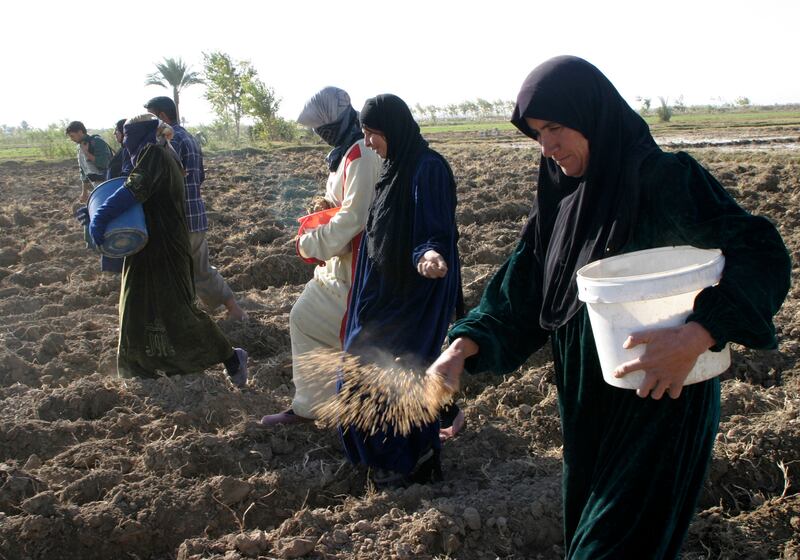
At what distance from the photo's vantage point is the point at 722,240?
1638 millimetres

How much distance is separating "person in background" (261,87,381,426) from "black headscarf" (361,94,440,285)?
0.23 meters

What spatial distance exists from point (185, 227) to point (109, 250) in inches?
17.0

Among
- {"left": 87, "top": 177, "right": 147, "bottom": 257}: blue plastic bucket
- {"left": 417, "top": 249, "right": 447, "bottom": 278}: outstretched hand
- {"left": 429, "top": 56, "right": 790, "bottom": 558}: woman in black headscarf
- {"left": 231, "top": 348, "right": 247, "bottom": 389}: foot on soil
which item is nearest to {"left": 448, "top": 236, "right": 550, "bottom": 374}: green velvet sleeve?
{"left": 429, "top": 56, "right": 790, "bottom": 558}: woman in black headscarf

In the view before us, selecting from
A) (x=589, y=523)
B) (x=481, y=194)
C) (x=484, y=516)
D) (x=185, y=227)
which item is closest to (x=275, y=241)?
(x=481, y=194)

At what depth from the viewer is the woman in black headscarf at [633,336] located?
1591 mm

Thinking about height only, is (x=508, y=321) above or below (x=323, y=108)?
below

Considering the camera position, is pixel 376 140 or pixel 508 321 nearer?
pixel 508 321

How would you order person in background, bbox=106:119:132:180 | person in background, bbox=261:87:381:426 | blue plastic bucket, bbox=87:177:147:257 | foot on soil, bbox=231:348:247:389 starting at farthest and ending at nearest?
1. foot on soil, bbox=231:348:247:389
2. person in background, bbox=106:119:132:180
3. blue plastic bucket, bbox=87:177:147:257
4. person in background, bbox=261:87:381:426

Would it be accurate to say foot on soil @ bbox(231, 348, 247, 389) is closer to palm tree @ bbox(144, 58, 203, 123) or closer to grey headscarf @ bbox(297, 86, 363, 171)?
grey headscarf @ bbox(297, 86, 363, 171)

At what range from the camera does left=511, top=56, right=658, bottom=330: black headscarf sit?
70.4 inches

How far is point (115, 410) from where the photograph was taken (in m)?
4.06

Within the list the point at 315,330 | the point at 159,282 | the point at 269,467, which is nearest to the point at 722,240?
the point at 315,330

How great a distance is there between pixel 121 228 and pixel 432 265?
1944 mm

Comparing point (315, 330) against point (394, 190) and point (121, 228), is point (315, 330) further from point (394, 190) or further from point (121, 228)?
point (121, 228)
